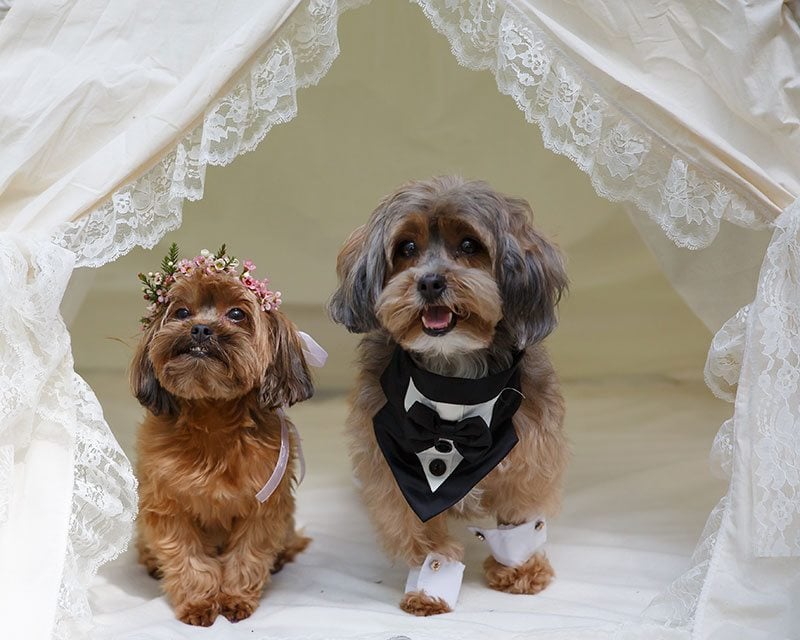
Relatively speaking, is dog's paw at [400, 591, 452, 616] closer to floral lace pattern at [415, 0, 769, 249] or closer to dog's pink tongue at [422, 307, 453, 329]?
dog's pink tongue at [422, 307, 453, 329]

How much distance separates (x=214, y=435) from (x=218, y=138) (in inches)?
28.9

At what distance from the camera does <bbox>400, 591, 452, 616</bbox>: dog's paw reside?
2699 millimetres

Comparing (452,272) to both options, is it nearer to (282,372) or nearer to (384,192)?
(282,372)

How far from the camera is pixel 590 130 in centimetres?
254

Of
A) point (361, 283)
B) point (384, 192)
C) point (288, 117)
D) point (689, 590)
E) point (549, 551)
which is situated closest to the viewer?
point (689, 590)

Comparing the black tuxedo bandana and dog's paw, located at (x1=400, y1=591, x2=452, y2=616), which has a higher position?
the black tuxedo bandana

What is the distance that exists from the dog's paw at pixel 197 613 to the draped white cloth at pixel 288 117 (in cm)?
32

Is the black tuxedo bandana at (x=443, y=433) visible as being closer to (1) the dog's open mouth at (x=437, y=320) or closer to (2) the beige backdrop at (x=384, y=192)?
(1) the dog's open mouth at (x=437, y=320)

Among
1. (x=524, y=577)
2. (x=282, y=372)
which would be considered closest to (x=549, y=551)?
(x=524, y=577)

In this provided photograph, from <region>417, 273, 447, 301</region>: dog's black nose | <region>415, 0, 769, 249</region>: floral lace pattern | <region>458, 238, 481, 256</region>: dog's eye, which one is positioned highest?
<region>415, 0, 769, 249</region>: floral lace pattern

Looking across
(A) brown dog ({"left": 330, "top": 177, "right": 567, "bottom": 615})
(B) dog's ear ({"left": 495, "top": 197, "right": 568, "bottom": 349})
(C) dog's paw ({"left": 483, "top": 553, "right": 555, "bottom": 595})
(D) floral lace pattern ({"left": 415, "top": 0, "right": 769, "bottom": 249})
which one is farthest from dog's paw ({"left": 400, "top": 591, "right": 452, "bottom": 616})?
(D) floral lace pattern ({"left": 415, "top": 0, "right": 769, "bottom": 249})

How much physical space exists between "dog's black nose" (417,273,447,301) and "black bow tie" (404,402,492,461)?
33 cm

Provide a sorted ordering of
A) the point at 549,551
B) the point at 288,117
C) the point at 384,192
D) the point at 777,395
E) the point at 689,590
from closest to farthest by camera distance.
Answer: the point at 777,395
the point at 689,590
the point at 288,117
the point at 549,551
the point at 384,192

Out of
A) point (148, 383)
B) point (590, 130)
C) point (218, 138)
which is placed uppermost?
point (590, 130)
